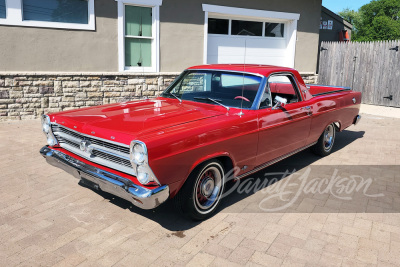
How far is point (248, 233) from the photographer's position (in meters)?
3.67

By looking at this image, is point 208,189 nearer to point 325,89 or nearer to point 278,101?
point 278,101

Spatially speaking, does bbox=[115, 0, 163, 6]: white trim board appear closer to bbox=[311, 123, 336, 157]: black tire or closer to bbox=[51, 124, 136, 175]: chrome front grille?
bbox=[311, 123, 336, 157]: black tire

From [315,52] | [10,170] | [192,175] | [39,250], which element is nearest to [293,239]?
[192,175]

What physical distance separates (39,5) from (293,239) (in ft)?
26.4

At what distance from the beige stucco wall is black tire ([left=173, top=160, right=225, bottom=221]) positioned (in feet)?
21.0

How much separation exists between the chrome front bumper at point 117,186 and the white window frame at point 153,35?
598cm

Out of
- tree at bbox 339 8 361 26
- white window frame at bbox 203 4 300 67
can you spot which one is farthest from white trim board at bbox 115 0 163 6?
tree at bbox 339 8 361 26

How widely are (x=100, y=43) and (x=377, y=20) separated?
92.4 feet

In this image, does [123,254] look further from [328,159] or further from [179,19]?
[179,19]

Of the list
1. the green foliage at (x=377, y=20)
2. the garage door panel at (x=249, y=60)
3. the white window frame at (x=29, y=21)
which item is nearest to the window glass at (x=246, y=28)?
the garage door panel at (x=249, y=60)

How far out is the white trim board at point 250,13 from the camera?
10.6 m

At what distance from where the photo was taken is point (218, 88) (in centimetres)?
477

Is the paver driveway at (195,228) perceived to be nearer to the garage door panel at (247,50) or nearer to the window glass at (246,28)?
the garage door panel at (247,50)

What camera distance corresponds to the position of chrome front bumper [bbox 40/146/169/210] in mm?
3244
